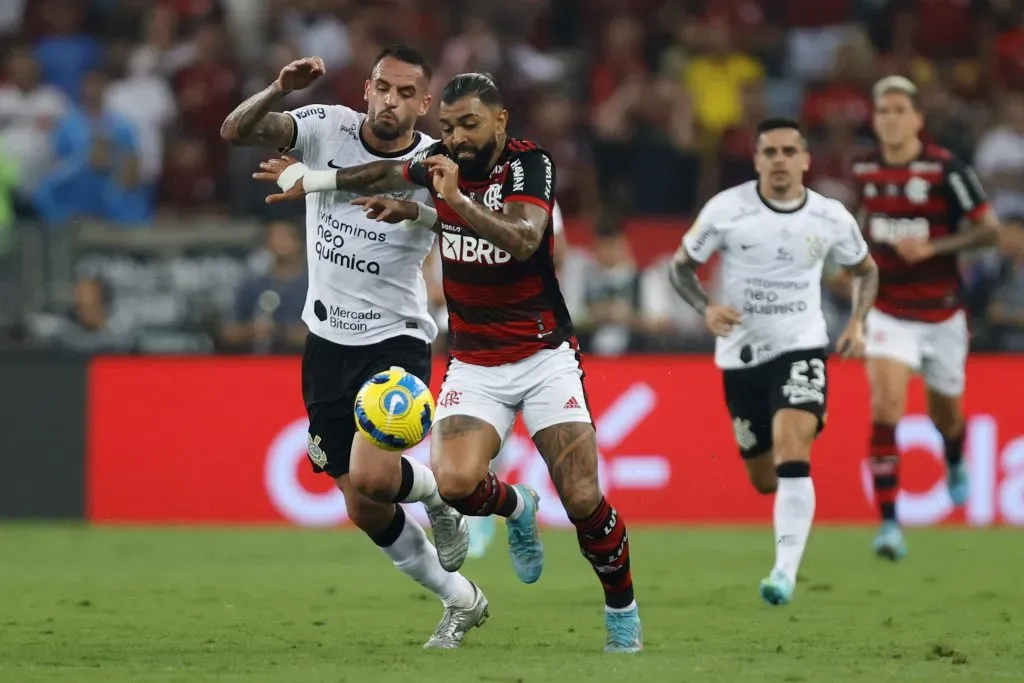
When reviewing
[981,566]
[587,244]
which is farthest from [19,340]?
[981,566]

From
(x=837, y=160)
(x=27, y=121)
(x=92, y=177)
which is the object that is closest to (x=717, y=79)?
(x=837, y=160)

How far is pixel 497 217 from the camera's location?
7.74m

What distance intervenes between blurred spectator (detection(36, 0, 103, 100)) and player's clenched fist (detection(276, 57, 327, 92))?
11.2 m

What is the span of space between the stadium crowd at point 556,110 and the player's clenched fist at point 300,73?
289 inches

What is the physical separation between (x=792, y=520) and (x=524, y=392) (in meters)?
2.43

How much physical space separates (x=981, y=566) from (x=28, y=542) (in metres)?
7.14

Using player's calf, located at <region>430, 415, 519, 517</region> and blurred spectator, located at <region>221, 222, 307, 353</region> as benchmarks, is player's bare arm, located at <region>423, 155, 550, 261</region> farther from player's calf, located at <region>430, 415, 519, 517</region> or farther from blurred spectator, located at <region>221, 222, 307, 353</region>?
blurred spectator, located at <region>221, 222, 307, 353</region>

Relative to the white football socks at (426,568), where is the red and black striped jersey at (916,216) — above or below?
above

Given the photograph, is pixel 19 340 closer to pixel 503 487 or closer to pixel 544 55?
pixel 544 55

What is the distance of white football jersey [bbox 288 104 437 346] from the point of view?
9039 mm

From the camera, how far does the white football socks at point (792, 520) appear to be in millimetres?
10005

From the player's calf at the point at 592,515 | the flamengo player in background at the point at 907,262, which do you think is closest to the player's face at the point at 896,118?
the flamengo player in background at the point at 907,262

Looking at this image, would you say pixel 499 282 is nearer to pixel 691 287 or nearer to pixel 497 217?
pixel 497 217

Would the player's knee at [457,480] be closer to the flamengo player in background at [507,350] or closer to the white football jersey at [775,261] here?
the flamengo player in background at [507,350]
